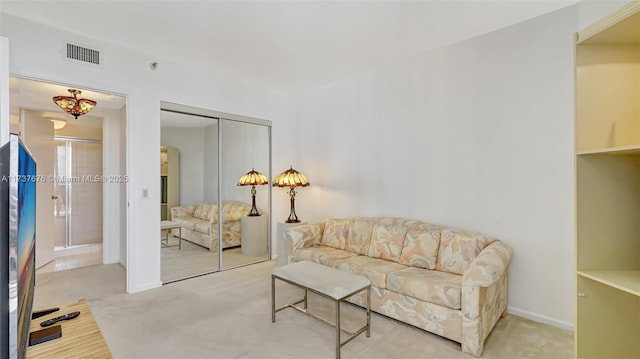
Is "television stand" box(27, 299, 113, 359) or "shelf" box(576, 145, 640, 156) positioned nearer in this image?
"shelf" box(576, 145, 640, 156)

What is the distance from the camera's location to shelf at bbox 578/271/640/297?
3.32 feet

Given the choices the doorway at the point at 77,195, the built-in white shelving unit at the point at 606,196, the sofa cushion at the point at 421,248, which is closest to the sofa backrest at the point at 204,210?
the sofa cushion at the point at 421,248

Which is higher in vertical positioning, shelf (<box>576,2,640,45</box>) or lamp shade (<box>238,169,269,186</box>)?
shelf (<box>576,2,640,45</box>)

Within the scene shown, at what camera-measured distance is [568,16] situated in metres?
2.43

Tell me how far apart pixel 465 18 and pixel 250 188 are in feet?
10.8

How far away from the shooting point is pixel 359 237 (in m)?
3.43

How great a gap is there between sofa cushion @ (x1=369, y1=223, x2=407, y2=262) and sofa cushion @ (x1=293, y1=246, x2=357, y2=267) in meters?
0.26

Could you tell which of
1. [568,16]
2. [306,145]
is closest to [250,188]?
[306,145]

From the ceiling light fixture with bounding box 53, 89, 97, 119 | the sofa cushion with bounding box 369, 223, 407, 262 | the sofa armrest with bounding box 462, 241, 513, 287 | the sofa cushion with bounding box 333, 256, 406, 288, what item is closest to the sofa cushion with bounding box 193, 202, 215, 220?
the ceiling light fixture with bounding box 53, 89, 97, 119

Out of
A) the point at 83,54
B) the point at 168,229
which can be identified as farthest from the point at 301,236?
the point at 83,54

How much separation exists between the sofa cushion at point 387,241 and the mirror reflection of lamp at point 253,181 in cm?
198

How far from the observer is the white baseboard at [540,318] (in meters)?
2.43

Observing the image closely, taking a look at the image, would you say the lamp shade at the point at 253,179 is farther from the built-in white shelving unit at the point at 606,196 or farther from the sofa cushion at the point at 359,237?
the built-in white shelving unit at the point at 606,196

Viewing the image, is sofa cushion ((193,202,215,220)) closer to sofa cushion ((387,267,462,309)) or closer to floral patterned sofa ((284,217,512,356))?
floral patterned sofa ((284,217,512,356))
